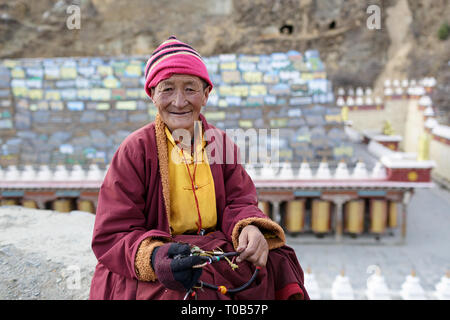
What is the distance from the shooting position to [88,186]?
25.1 ft

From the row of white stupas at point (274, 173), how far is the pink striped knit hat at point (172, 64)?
5501 millimetres

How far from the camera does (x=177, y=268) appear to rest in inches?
56.2

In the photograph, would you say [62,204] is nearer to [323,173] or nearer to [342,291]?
[323,173]

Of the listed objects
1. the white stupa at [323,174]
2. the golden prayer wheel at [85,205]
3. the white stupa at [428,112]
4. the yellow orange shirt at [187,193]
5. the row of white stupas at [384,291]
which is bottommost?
the row of white stupas at [384,291]

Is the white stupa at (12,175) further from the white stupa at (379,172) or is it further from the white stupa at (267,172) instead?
the white stupa at (379,172)

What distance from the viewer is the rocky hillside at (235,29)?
20594 millimetres

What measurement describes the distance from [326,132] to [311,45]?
1455cm

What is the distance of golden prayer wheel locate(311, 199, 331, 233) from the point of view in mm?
7711

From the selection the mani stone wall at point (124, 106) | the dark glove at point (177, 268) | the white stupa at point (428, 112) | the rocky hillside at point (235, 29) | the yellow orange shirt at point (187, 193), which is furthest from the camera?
the rocky hillside at point (235, 29)

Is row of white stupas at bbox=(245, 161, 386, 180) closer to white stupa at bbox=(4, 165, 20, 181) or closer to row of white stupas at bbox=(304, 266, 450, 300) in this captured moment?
row of white stupas at bbox=(304, 266, 450, 300)

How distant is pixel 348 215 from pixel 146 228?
6648mm

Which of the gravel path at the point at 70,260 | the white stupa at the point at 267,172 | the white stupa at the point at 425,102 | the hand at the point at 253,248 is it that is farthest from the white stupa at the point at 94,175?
the white stupa at the point at 425,102

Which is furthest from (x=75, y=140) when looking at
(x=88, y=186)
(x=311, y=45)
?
(x=311, y=45)
